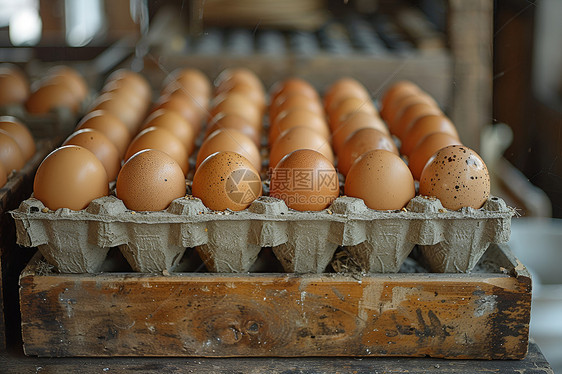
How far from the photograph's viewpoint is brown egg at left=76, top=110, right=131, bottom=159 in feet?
5.43

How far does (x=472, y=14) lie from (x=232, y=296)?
205 cm

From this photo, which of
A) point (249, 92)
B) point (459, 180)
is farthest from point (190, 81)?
point (459, 180)

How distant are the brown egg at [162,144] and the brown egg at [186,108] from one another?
1.09 ft

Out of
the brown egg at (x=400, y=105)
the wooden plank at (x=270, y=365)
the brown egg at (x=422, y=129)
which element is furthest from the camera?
the brown egg at (x=400, y=105)

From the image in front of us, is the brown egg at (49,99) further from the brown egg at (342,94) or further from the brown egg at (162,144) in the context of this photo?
the brown egg at (342,94)

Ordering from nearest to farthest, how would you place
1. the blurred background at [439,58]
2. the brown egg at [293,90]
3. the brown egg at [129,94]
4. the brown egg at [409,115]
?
the brown egg at [409,115] < the brown egg at [129,94] < the brown egg at [293,90] < the blurred background at [439,58]

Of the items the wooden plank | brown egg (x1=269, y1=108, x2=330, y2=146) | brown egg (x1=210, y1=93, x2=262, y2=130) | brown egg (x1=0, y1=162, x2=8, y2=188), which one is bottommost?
the wooden plank

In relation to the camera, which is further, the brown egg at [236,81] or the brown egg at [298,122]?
the brown egg at [236,81]

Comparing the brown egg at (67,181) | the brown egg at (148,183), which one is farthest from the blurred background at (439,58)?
the brown egg at (67,181)

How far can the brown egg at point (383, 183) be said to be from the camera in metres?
1.29

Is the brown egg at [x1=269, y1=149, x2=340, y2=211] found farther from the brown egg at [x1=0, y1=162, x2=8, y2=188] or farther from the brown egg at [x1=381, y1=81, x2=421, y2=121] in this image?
the brown egg at [x1=381, y1=81, x2=421, y2=121]

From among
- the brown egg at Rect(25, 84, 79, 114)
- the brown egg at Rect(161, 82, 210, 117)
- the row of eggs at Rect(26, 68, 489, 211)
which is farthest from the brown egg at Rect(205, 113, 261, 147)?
the brown egg at Rect(25, 84, 79, 114)

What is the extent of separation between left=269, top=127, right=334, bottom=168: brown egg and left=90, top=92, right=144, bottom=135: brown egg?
1.80 ft

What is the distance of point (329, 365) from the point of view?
1259 mm
